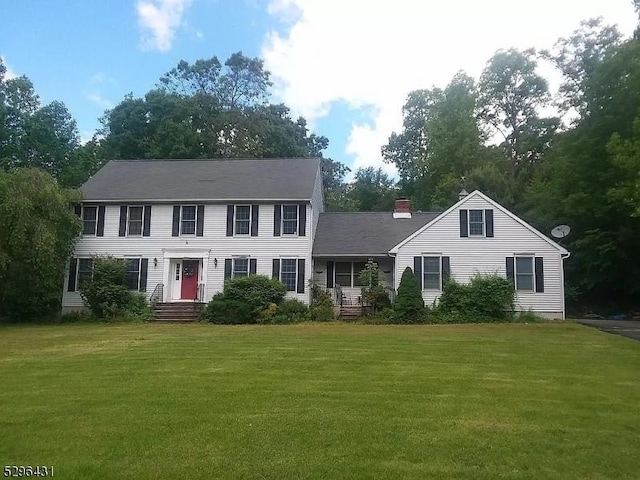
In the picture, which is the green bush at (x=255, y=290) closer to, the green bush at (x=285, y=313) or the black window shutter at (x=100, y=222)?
the green bush at (x=285, y=313)

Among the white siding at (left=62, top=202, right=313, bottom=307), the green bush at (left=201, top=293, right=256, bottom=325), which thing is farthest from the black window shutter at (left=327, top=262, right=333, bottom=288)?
the green bush at (left=201, top=293, right=256, bottom=325)

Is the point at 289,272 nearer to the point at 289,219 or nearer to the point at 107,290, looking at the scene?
the point at 289,219

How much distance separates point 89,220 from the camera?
82.3ft

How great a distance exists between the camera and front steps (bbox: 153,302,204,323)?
22469 millimetres

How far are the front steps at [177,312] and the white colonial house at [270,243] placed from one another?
26.0 inches

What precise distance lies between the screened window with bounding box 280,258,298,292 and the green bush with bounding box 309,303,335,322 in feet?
5.50

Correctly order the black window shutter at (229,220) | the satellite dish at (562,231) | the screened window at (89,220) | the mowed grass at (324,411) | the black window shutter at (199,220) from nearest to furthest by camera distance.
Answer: the mowed grass at (324,411) < the satellite dish at (562,231) < the black window shutter at (229,220) < the black window shutter at (199,220) < the screened window at (89,220)

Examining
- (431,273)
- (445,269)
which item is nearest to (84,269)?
(431,273)

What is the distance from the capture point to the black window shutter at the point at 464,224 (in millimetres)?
A: 22859

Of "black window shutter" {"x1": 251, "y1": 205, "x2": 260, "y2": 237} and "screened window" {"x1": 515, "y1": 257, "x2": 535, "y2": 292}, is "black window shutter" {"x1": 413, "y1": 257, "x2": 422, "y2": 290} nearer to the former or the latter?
"screened window" {"x1": 515, "y1": 257, "x2": 535, "y2": 292}

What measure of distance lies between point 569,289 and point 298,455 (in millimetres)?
25129

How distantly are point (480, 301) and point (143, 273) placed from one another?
47.3ft

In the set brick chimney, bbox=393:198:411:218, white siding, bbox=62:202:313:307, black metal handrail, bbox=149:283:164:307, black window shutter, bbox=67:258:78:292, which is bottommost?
black metal handrail, bbox=149:283:164:307

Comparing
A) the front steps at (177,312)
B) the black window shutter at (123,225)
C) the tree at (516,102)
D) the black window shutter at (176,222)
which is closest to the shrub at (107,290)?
the front steps at (177,312)
